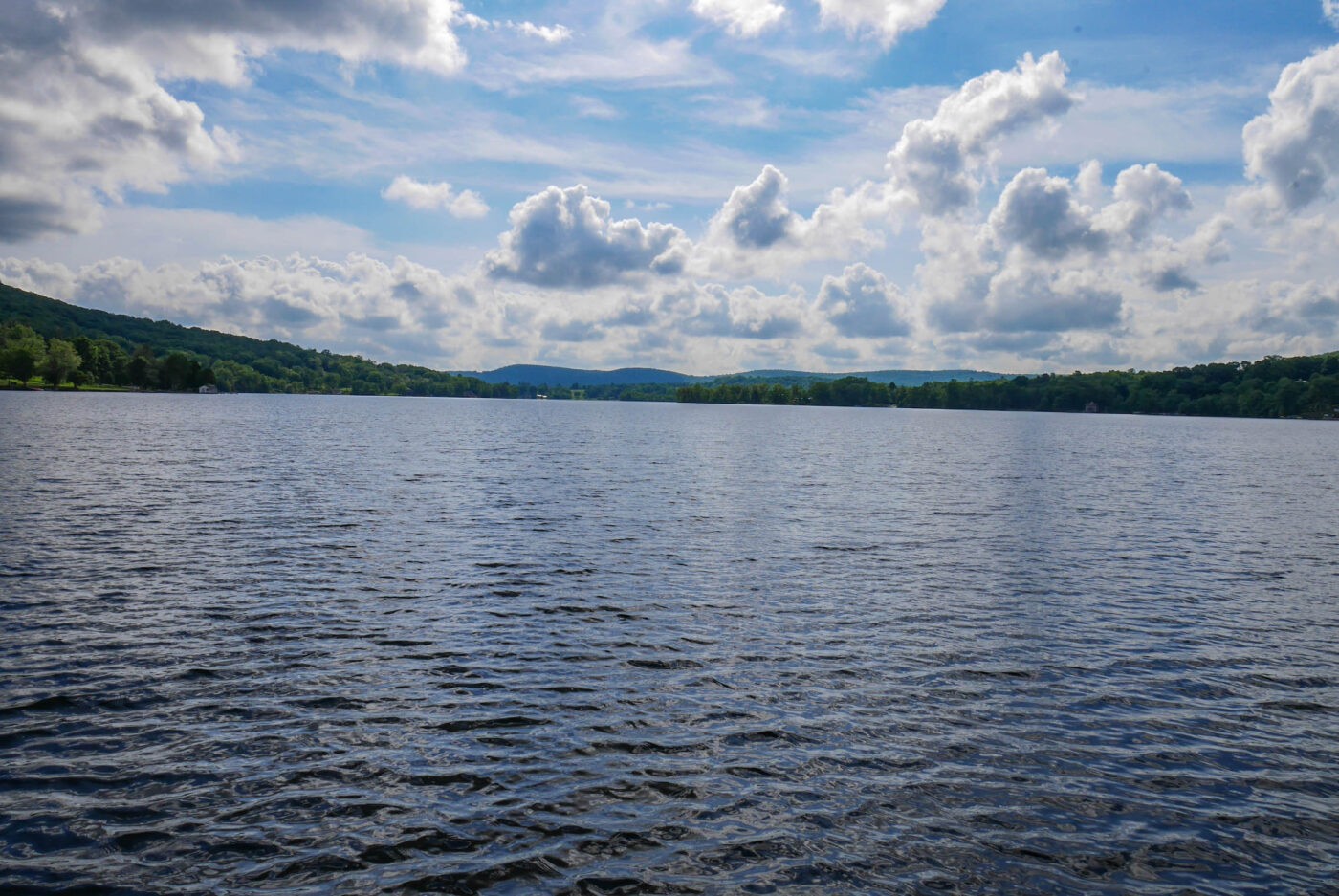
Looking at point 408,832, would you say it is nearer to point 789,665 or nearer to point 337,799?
point 337,799

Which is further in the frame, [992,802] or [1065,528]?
[1065,528]

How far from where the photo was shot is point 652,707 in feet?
64.7

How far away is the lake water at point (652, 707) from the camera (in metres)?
13.3

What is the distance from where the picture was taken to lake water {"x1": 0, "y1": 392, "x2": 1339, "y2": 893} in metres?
13.3

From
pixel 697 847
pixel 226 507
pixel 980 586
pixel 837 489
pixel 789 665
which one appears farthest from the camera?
pixel 837 489

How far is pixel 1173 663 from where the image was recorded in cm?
2414

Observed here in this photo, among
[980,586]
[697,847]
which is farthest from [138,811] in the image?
[980,586]

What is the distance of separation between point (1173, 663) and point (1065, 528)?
28.1 metres

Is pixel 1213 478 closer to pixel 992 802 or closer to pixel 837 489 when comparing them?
pixel 837 489

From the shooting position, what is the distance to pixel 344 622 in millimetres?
26250

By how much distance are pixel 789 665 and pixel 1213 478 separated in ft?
280

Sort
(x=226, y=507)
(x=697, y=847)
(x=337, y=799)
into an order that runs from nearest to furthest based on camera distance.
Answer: (x=697, y=847) < (x=337, y=799) < (x=226, y=507)

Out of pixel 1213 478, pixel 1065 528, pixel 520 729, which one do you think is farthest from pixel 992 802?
pixel 1213 478

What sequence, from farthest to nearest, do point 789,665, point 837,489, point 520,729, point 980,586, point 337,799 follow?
1. point 837,489
2. point 980,586
3. point 789,665
4. point 520,729
5. point 337,799
